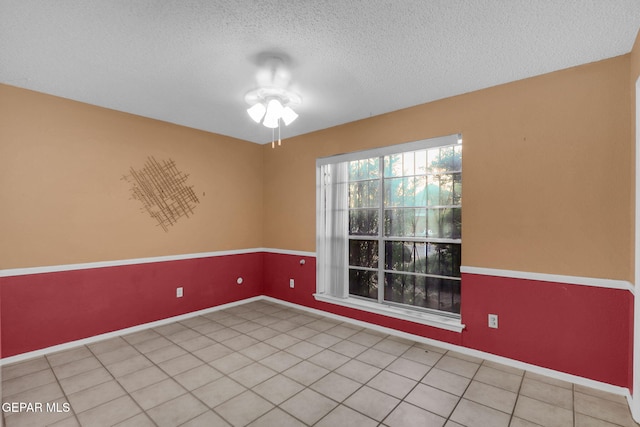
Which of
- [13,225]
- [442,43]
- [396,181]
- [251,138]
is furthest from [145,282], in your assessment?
[442,43]

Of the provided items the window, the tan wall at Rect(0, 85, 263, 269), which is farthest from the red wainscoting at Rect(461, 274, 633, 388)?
the tan wall at Rect(0, 85, 263, 269)

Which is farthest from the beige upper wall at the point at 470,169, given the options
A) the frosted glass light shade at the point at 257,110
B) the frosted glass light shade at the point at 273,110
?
the frosted glass light shade at the point at 257,110

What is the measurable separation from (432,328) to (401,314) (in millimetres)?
345

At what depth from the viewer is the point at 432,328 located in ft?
10.2

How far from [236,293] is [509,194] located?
3.85 meters

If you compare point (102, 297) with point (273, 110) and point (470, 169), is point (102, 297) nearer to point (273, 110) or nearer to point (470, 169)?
point (273, 110)

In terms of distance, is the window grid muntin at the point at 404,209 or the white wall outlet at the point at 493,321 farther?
the window grid muntin at the point at 404,209

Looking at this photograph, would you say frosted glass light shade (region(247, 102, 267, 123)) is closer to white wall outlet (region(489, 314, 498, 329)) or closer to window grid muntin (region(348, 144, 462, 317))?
window grid muntin (region(348, 144, 462, 317))

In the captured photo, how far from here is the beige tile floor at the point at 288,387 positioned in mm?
2004

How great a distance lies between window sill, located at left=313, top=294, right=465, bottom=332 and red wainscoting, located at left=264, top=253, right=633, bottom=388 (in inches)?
3.1

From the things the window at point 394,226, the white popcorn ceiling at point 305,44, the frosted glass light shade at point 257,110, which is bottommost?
the window at point 394,226

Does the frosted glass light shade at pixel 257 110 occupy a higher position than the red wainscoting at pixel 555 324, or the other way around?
the frosted glass light shade at pixel 257 110

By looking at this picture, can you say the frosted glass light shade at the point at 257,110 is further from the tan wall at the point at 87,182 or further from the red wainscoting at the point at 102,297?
the red wainscoting at the point at 102,297

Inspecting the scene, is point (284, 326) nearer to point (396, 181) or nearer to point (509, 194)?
point (396, 181)
